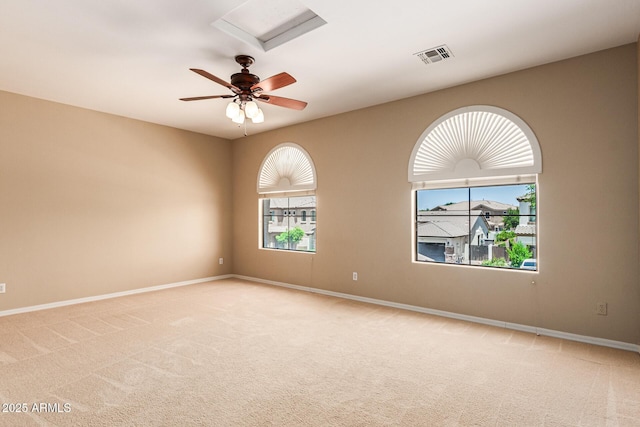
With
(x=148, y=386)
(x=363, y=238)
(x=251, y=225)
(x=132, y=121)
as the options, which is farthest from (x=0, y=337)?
(x=363, y=238)

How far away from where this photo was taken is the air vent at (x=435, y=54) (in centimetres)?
346

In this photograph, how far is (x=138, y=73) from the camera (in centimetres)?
402

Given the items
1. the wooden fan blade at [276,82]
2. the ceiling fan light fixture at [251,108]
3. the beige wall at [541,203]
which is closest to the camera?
the wooden fan blade at [276,82]

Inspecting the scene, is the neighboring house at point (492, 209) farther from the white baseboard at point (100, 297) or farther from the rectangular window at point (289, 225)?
the white baseboard at point (100, 297)

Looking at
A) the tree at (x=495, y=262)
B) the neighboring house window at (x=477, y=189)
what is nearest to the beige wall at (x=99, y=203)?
the neighboring house window at (x=477, y=189)

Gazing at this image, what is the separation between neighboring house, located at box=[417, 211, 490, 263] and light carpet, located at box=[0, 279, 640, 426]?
0.92 m

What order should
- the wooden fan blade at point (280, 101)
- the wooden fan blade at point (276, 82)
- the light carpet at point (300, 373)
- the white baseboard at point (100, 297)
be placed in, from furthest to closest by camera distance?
the white baseboard at point (100, 297), the wooden fan blade at point (280, 101), the wooden fan blade at point (276, 82), the light carpet at point (300, 373)

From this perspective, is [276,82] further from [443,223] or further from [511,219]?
[511,219]

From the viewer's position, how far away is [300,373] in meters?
2.87

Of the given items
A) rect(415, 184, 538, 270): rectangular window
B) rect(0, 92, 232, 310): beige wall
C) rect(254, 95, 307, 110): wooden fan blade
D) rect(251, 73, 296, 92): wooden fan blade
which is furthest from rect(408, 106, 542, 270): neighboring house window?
rect(0, 92, 232, 310): beige wall

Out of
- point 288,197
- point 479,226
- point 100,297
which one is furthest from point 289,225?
point 479,226

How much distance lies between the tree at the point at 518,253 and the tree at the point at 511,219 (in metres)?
0.22

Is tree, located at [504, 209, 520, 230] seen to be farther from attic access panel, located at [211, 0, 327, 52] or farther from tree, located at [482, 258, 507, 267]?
attic access panel, located at [211, 0, 327, 52]

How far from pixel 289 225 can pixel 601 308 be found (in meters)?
4.66
